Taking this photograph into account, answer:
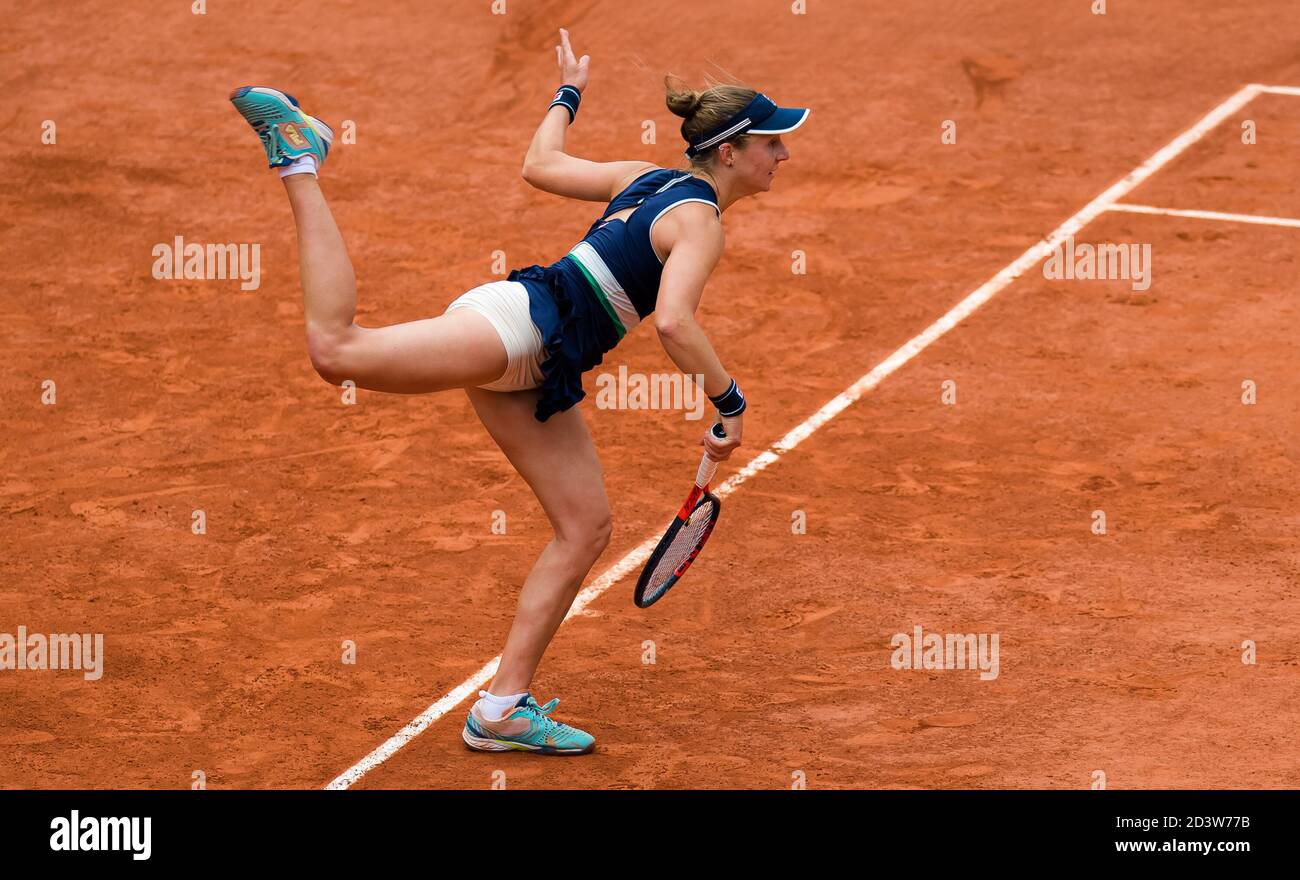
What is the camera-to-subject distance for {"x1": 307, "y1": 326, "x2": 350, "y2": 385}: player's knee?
538 centimetres

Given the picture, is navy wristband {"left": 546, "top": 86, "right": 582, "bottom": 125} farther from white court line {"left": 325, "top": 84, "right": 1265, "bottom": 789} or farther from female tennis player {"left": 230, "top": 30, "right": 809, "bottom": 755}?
white court line {"left": 325, "top": 84, "right": 1265, "bottom": 789}

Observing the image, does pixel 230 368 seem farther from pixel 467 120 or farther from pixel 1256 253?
pixel 1256 253

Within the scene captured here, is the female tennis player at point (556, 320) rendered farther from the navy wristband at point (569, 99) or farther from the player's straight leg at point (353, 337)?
the navy wristband at point (569, 99)

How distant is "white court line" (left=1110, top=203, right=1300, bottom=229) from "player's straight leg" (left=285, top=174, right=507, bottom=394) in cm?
737

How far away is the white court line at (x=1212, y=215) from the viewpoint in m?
11.7

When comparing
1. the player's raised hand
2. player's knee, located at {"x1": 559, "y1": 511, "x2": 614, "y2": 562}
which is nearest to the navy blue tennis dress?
player's knee, located at {"x1": 559, "y1": 511, "x2": 614, "y2": 562}

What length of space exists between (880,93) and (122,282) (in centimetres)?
630

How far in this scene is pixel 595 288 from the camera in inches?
236

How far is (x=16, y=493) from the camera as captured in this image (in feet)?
28.0

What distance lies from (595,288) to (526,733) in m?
1.61

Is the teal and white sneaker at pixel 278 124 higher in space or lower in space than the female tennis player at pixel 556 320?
higher

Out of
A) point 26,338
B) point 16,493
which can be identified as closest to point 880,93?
point 26,338

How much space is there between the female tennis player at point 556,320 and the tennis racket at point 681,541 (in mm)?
282

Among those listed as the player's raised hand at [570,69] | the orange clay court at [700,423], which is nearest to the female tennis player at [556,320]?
the player's raised hand at [570,69]
